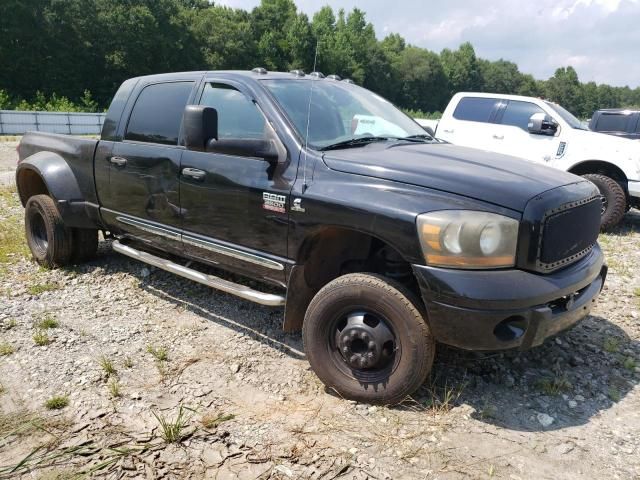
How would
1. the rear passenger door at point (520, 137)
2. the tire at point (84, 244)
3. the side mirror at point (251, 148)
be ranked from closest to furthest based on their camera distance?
the side mirror at point (251, 148), the tire at point (84, 244), the rear passenger door at point (520, 137)

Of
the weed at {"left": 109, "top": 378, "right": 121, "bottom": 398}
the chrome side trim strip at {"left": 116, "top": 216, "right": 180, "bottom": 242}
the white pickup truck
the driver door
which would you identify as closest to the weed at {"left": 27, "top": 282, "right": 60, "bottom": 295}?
the chrome side trim strip at {"left": 116, "top": 216, "right": 180, "bottom": 242}

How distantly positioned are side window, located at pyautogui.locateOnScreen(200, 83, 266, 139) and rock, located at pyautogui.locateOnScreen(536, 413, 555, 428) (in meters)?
2.43

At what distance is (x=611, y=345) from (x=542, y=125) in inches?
199

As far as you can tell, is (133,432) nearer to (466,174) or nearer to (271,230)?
(271,230)

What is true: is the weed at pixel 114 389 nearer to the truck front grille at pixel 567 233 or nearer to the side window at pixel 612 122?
the truck front grille at pixel 567 233

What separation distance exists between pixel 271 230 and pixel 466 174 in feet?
4.08

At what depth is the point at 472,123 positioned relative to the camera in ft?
29.8

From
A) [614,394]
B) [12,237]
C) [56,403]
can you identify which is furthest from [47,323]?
[614,394]

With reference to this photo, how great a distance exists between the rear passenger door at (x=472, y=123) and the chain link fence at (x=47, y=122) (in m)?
15.5

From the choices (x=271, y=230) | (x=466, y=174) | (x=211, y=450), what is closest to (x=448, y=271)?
(x=466, y=174)

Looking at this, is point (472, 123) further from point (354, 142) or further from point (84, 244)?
point (84, 244)

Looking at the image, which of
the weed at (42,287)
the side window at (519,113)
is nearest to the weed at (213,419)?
the weed at (42,287)

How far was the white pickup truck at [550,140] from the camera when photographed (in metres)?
7.57

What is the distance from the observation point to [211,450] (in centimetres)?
263
